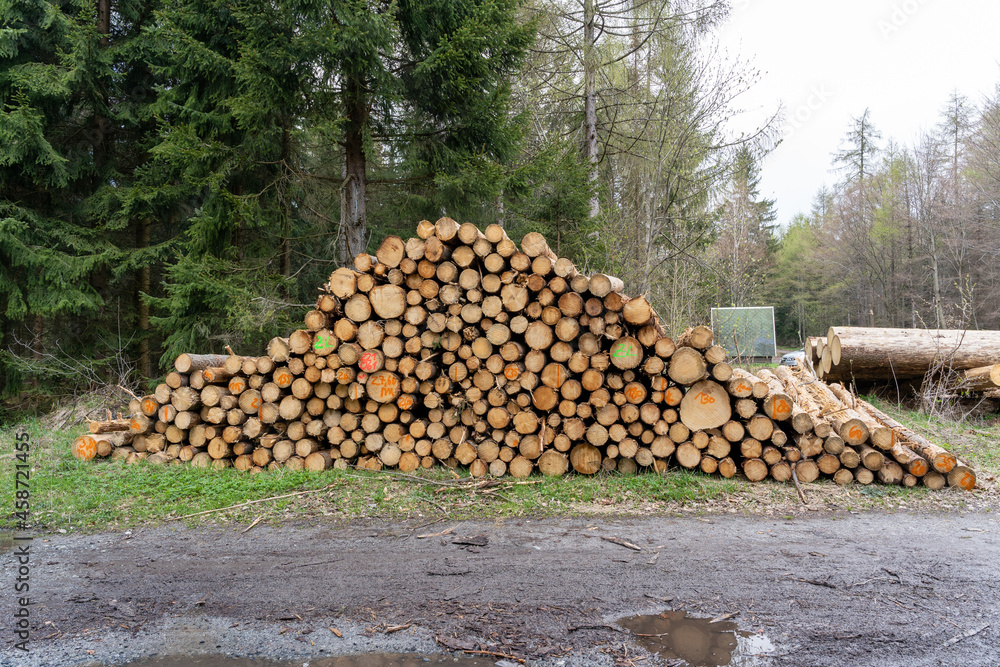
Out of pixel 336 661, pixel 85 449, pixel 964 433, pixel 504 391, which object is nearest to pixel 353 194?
pixel 504 391

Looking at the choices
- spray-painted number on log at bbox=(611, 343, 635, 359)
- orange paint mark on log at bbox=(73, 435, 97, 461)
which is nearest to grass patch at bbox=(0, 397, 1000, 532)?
orange paint mark on log at bbox=(73, 435, 97, 461)

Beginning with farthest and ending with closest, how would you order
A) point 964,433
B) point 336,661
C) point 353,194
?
point 353,194, point 964,433, point 336,661

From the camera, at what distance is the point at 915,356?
8898 millimetres

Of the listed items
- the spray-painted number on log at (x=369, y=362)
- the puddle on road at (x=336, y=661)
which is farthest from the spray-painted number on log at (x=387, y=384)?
the puddle on road at (x=336, y=661)

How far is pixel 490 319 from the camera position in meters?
5.68

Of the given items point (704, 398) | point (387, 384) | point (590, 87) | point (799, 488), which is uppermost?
point (590, 87)

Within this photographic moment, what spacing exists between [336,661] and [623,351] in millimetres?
3720

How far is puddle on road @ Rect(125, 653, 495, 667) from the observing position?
9.05 feet

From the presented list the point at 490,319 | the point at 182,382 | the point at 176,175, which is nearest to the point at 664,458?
the point at 490,319

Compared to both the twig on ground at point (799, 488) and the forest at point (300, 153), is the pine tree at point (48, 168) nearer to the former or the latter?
the forest at point (300, 153)

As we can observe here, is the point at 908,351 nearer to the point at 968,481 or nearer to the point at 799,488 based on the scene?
the point at 968,481

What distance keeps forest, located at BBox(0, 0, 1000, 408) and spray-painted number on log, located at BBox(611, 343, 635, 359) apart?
4006 mm

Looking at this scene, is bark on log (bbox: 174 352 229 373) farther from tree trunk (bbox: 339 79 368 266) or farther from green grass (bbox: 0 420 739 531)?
tree trunk (bbox: 339 79 368 266)

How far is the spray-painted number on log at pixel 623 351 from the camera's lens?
5.42m
